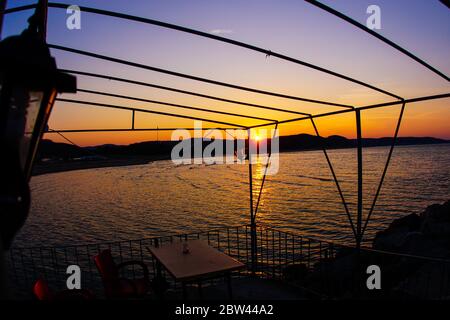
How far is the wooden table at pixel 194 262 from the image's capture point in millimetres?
4523

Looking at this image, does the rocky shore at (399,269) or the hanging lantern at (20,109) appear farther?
the rocky shore at (399,269)

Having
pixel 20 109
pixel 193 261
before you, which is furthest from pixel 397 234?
pixel 20 109

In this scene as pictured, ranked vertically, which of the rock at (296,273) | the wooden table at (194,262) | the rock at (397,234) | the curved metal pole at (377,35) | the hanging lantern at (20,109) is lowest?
the rock at (296,273)

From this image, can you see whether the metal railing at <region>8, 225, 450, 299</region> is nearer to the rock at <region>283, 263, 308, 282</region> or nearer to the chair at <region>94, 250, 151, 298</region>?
the rock at <region>283, 263, 308, 282</region>

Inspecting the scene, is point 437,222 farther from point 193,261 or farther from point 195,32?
point 195,32

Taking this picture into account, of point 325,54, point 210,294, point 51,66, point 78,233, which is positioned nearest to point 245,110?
point 325,54

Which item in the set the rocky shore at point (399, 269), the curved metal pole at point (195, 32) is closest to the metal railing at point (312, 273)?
the rocky shore at point (399, 269)

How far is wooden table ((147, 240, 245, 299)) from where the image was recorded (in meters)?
4.52

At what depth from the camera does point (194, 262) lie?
16.5 ft

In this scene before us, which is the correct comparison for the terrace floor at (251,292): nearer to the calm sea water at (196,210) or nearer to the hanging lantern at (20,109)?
the hanging lantern at (20,109)

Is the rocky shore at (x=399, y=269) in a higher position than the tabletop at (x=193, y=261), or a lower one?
lower

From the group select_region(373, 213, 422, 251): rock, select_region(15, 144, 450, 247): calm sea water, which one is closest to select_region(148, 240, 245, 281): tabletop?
select_region(373, 213, 422, 251): rock

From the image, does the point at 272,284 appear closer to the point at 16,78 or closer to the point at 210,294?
the point at 210,294
